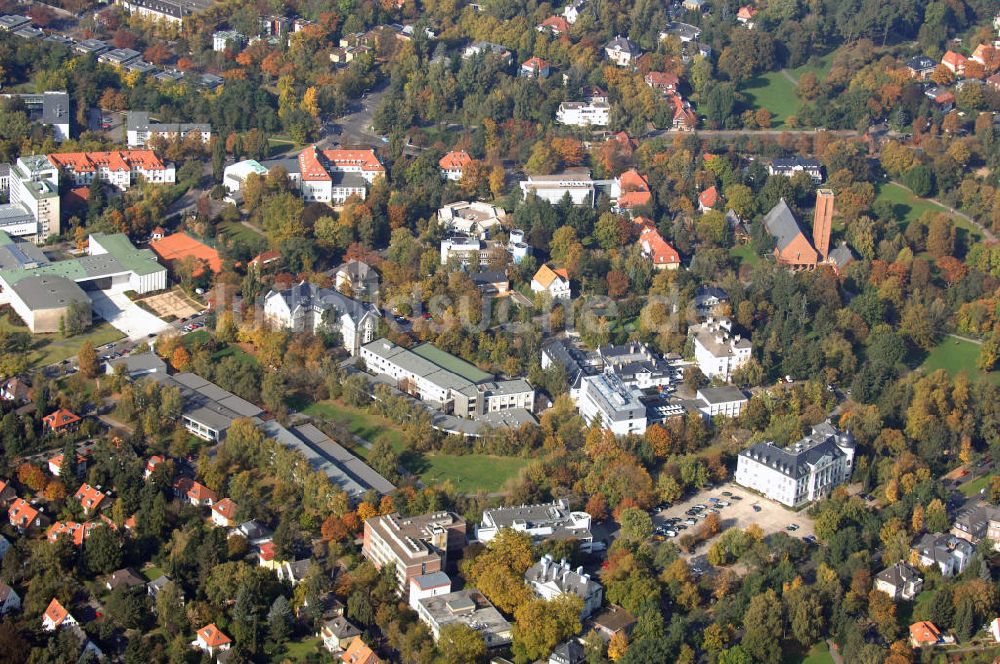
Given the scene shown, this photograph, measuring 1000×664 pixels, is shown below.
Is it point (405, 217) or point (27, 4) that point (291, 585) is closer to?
point (405, 217)

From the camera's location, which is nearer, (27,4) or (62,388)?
(62,388)

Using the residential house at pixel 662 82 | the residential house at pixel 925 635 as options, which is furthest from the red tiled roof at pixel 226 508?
the residential house at pixel 662 82

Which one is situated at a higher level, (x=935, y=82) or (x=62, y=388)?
(x=935, y=82)

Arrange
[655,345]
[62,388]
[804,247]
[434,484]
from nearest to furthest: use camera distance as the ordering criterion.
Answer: [434,484] → [62,388] → [655,345] → [804,247]

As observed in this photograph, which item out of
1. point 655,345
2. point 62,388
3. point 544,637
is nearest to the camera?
point 544,637

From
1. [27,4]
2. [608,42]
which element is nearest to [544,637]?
[608,42]

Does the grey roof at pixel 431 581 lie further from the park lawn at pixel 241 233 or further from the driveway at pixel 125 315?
the park lawn at pixel 241 233

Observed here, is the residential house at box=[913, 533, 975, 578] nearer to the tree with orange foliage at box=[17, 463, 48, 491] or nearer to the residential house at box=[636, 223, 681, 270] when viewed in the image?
the residential house at box=[636, 223, 681, 270]

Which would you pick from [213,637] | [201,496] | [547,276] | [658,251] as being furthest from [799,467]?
[213,637]
